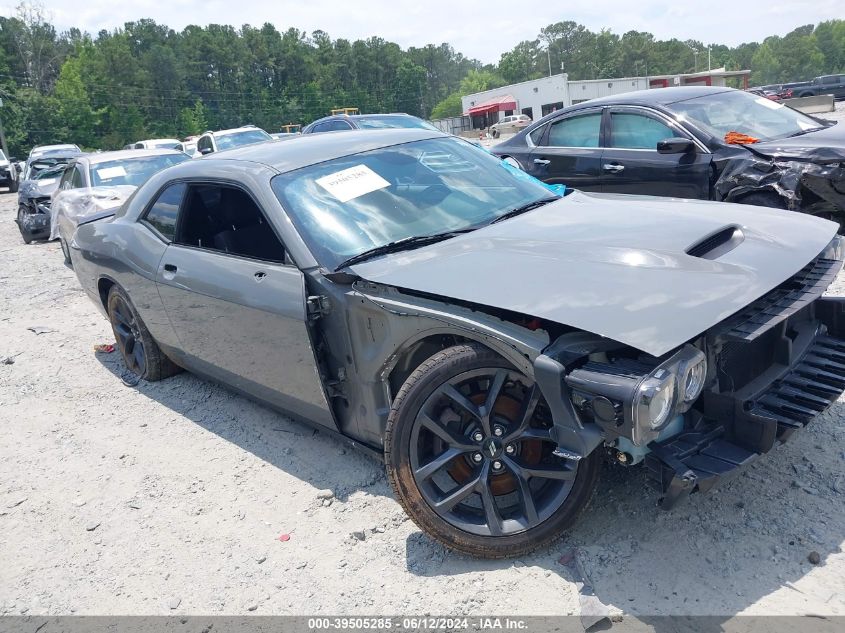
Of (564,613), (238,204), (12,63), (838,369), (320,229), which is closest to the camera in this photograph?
(564,613)

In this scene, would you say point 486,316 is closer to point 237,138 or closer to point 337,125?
point 337,125

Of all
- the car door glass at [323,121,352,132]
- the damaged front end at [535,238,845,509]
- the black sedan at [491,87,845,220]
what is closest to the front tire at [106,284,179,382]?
the black sedan at [491,87,845,220]

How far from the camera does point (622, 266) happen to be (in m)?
2.50

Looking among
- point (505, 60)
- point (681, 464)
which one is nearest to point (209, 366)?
point (681, 464)

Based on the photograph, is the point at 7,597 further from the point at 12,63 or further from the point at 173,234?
the point at 12,63

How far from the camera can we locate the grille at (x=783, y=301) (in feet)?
7.50

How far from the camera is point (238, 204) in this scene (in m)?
3.87

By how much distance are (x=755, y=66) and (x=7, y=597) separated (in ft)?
511

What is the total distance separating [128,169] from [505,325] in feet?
29.3

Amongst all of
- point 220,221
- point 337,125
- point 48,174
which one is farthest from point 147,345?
point 48,174

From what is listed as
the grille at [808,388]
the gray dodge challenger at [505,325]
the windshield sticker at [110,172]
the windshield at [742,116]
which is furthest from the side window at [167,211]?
the windshield sticker at [110,172]

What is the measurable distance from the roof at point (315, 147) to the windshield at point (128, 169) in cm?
614

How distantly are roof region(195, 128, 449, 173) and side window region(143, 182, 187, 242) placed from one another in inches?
8.7

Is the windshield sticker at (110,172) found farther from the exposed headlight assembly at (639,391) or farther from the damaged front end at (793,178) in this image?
the exposed headlight assembly at (639,391)
